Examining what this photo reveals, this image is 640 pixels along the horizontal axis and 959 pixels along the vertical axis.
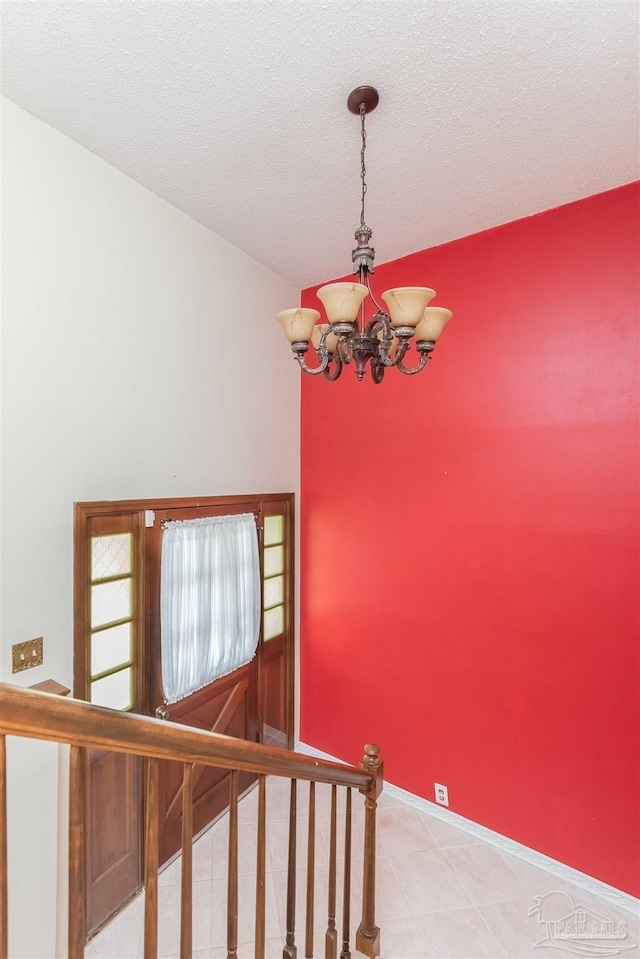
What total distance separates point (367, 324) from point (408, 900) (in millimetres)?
2804

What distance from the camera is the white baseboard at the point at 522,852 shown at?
235 centimetres

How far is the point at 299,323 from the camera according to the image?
64.0 inches

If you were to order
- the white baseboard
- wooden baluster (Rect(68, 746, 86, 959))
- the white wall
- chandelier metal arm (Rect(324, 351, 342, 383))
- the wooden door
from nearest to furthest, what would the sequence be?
wooden baluster (Rect(68, 746, 86, 959)) → chandelier metal arm (Rect(324, 351, 342, 383)) → the white wall → the white baseboard → the wooden door

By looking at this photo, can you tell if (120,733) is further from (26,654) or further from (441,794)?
(441,794)

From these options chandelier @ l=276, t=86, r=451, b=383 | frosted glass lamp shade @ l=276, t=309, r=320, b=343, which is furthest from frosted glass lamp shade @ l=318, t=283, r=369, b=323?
frosted glass lamp shade @ l=276, t=309, r=320, b=343

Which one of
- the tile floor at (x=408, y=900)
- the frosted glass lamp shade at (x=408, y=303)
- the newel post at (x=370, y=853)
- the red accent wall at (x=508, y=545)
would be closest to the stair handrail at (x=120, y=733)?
the newel post at (x=370, y=853)

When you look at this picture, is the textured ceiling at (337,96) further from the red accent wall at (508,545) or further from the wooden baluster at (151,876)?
the wooden baluster at (151,876)

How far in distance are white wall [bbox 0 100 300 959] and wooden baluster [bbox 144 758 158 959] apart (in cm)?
120

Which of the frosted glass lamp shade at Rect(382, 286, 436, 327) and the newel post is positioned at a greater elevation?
the frosted glass lamp shade at Rect(382, 286, 436, 327)

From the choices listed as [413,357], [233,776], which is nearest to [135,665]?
[233,776]

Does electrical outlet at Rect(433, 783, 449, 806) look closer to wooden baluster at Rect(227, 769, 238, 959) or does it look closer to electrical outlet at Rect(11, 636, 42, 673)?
wooden baluster at Rect(227, 769, 238, 959)

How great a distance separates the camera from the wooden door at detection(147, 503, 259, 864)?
2486 millimetres

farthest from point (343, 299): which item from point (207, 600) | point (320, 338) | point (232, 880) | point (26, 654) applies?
point (207, 600)

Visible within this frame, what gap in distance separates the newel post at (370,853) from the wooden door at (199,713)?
1127 mm
